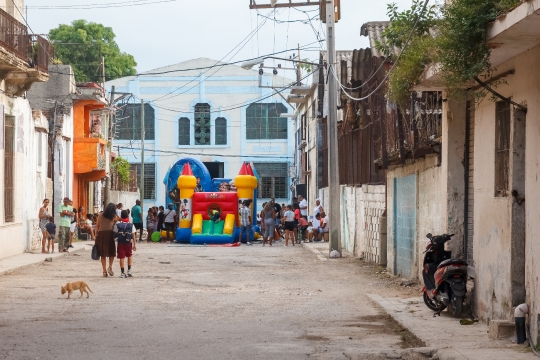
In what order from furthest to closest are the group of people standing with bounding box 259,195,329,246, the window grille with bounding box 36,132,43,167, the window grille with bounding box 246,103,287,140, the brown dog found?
1. the window grille with bounding box 246,103,287,140
2. the group of people standing with bounding box 259,195,329,246
3. the window grille with bounding box 36,132,43,167
4. the brown dog

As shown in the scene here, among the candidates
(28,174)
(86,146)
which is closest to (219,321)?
(28,174)

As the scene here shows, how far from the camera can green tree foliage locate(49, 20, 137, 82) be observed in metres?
68.1

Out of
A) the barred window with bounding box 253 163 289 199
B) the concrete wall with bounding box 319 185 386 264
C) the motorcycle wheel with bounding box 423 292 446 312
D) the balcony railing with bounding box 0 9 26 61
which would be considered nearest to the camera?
the motorcycle wheel with bounding box 423 292 446 312

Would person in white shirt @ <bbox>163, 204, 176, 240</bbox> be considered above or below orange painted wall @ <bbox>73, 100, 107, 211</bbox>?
below

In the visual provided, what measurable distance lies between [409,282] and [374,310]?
379 cm

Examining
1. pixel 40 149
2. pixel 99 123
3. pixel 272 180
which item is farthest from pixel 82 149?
pixel 272 180

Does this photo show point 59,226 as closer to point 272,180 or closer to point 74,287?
point 74,287

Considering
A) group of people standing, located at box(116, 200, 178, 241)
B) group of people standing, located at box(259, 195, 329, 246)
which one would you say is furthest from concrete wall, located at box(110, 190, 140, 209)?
group of people standing, located at box(259, 195, 329, 246)

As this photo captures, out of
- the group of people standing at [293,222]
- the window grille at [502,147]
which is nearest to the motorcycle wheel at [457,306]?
the window grille at [502,147]

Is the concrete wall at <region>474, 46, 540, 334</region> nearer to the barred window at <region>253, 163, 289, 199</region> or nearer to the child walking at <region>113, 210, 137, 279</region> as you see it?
the child walking at <region>113, 210, 137, 279</region>

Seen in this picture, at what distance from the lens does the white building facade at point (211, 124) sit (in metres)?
64.2

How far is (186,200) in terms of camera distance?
3994 centimetres

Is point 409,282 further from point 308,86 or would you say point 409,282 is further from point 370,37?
point 308,86

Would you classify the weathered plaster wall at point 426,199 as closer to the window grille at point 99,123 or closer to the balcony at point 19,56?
the balcony at point 19,56
